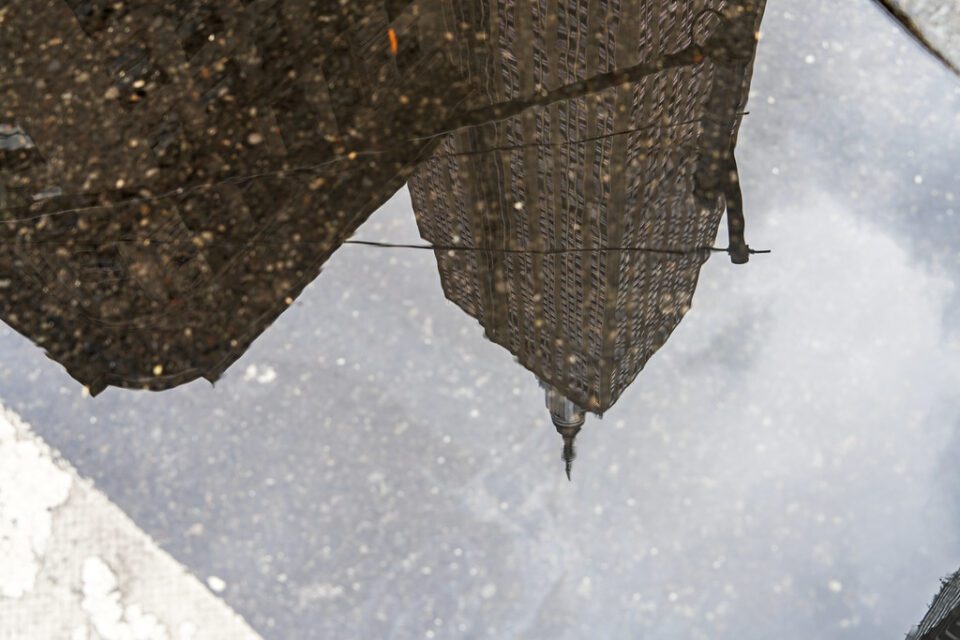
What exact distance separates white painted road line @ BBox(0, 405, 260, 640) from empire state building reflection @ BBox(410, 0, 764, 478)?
0.96 meters

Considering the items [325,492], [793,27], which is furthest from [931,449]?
[793,27]

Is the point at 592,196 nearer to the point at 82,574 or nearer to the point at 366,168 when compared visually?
the point at 366,168

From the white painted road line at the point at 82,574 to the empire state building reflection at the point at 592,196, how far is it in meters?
0.96

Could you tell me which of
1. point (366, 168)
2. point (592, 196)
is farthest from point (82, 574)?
point (592, 196)

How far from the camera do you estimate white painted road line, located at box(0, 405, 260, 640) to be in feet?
6.24

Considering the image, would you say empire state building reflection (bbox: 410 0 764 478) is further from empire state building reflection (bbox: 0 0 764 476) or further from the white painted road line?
the white painted road line

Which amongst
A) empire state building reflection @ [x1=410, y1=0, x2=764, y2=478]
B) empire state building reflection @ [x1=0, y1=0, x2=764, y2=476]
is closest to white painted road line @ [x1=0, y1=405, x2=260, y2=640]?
empire state building reflection @ [x1=0, y1=0, x2=764, y2=476]

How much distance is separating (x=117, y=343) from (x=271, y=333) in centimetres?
41

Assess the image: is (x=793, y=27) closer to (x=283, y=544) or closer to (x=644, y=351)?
(x=644, y=351)

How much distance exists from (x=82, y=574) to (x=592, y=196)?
1.72 metres

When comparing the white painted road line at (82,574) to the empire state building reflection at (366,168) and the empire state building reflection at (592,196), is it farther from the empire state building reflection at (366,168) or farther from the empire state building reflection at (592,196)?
the empire state building reflection at (592,196)

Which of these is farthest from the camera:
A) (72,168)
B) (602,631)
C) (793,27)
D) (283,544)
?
(793,27)

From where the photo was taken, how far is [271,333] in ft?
7.75

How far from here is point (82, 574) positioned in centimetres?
199
